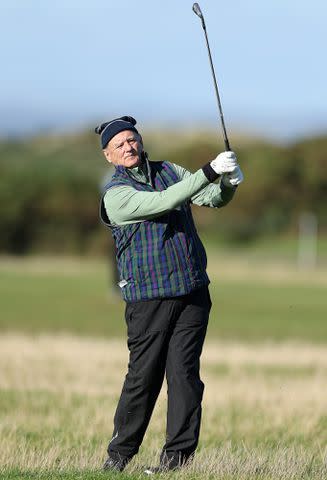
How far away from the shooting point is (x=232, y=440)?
405 inches

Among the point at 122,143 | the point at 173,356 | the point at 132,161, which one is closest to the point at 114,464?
the point at 173,356

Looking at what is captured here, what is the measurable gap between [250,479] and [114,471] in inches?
34.7

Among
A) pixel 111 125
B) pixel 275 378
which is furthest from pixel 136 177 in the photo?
pixel 275 378

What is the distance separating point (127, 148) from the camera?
25.8 ft

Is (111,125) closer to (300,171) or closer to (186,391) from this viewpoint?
(186,391)

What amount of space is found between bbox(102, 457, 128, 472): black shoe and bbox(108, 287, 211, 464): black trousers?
25cm

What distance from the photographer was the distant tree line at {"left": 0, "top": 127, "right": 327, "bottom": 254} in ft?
202

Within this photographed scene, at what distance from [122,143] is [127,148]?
0.15 feet

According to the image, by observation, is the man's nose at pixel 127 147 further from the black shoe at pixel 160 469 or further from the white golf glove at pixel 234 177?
the black shoe at pixel 160 469

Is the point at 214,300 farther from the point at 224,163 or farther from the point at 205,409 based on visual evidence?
the point at 224,163

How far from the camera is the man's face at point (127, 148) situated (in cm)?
787

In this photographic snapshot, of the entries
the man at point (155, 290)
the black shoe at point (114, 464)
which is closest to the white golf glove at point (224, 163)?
the man at point (155, 290)

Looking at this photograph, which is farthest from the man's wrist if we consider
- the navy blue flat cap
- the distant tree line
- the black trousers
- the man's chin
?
the distant tree line

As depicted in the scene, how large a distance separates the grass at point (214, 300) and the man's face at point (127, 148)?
53.1ft
